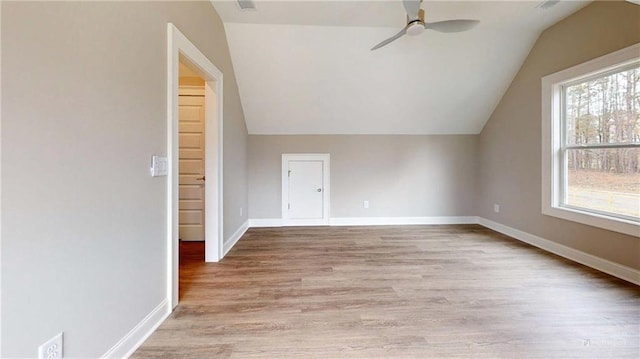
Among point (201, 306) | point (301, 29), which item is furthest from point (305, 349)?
point (301, 29)

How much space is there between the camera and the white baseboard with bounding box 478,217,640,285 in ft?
8.49

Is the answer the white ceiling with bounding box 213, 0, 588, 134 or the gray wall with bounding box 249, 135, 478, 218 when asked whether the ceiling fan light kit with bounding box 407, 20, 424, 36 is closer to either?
the white ceiling with bounding box 213, 0, 588, 134

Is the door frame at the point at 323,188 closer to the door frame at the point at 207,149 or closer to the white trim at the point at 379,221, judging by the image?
the white trim at the point at 379,221

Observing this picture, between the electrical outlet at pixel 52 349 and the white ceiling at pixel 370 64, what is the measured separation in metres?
3.07

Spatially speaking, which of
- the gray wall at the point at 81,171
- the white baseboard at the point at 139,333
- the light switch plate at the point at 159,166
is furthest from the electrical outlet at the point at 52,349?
the light switch plate at the point at 159,166

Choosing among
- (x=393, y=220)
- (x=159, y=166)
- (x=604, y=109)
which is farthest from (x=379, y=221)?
(x=159, y=166)

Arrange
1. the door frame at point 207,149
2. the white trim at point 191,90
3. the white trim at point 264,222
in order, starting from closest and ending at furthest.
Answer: the door frame at point 207,149
the white trim at point 191,90
the white trim at point 264,222

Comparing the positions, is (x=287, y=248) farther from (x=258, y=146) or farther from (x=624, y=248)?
(x=624, y=248)

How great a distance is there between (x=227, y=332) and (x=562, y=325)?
2.24m

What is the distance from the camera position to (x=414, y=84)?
421 centimetres

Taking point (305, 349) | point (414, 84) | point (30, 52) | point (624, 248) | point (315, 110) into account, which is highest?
point (414, 84)

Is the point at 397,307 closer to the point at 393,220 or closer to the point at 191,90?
the point at 393,220

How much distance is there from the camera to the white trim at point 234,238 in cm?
340

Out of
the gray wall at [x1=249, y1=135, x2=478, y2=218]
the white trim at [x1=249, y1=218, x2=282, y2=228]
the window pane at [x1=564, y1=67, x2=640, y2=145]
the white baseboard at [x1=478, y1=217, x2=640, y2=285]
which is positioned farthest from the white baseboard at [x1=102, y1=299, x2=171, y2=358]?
the window pane at [x1=564, y1=67, x2=640, y2=145]
